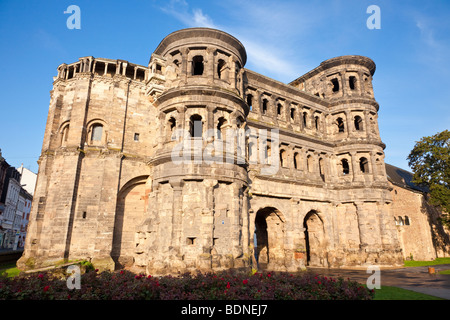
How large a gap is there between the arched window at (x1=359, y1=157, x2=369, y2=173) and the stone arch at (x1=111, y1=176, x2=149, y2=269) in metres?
20.0

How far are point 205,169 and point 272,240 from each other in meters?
9.53

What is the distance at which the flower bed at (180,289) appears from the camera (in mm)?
7033

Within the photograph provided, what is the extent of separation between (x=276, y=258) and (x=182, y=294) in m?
15.8

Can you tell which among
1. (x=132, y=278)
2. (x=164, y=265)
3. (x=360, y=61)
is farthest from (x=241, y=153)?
(x=360, y=61)

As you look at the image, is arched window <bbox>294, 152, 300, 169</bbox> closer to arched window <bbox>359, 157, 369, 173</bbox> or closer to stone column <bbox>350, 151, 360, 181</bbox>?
stone column <bbox>350, 151, 360, 181</bbox>

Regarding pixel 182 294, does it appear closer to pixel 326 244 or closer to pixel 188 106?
pixel 188 106

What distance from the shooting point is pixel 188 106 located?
18.5 m

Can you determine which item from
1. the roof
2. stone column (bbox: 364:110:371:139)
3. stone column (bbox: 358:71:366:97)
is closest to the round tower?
stone column (bbox: 364:110:371:139)

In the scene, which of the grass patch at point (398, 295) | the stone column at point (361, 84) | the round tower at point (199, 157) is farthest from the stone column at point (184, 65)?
the stone column at point (361, 84)

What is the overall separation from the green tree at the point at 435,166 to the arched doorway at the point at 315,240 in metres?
14.3

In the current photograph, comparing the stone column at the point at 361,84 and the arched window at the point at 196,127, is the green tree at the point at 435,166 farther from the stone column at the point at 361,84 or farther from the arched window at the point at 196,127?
the arched window at the point at 196,127

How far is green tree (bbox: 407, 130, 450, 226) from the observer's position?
29531 millimetres

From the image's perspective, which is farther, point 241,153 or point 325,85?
point 325,85

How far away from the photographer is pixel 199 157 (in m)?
17.1
